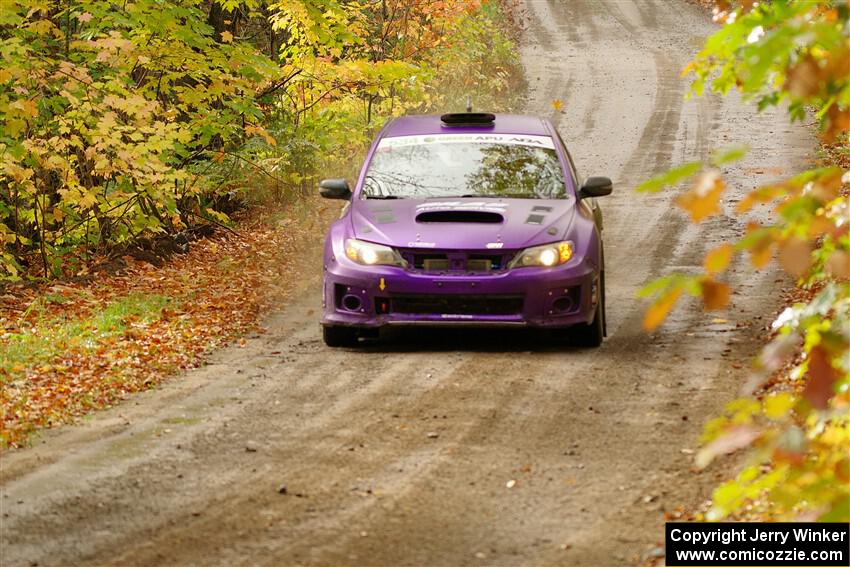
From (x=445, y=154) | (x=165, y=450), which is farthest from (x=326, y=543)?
(x=445, y=154)

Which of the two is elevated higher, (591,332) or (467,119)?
(467,119)

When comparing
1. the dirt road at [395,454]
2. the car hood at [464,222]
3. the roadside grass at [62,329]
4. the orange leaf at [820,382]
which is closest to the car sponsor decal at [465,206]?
the car hood at [464,222]

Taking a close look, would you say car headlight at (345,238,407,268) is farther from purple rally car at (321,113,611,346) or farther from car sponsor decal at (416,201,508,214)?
car sponsor decal at (416,201,508,214)

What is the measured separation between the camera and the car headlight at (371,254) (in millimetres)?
9664

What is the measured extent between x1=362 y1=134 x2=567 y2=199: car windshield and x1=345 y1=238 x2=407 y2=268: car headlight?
0.73 meters

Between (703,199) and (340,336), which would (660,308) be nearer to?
(703,199)

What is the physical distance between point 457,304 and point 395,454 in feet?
8.84

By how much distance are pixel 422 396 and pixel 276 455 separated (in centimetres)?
165

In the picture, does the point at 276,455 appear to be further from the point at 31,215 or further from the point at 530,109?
the point at 530,109

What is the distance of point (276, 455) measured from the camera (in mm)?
7078

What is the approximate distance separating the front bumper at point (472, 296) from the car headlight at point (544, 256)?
0.17 ft

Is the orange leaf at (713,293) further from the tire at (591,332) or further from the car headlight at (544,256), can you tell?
the tire at (591,332)

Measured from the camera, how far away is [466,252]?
954 cm

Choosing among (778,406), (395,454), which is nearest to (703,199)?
(778,406)
